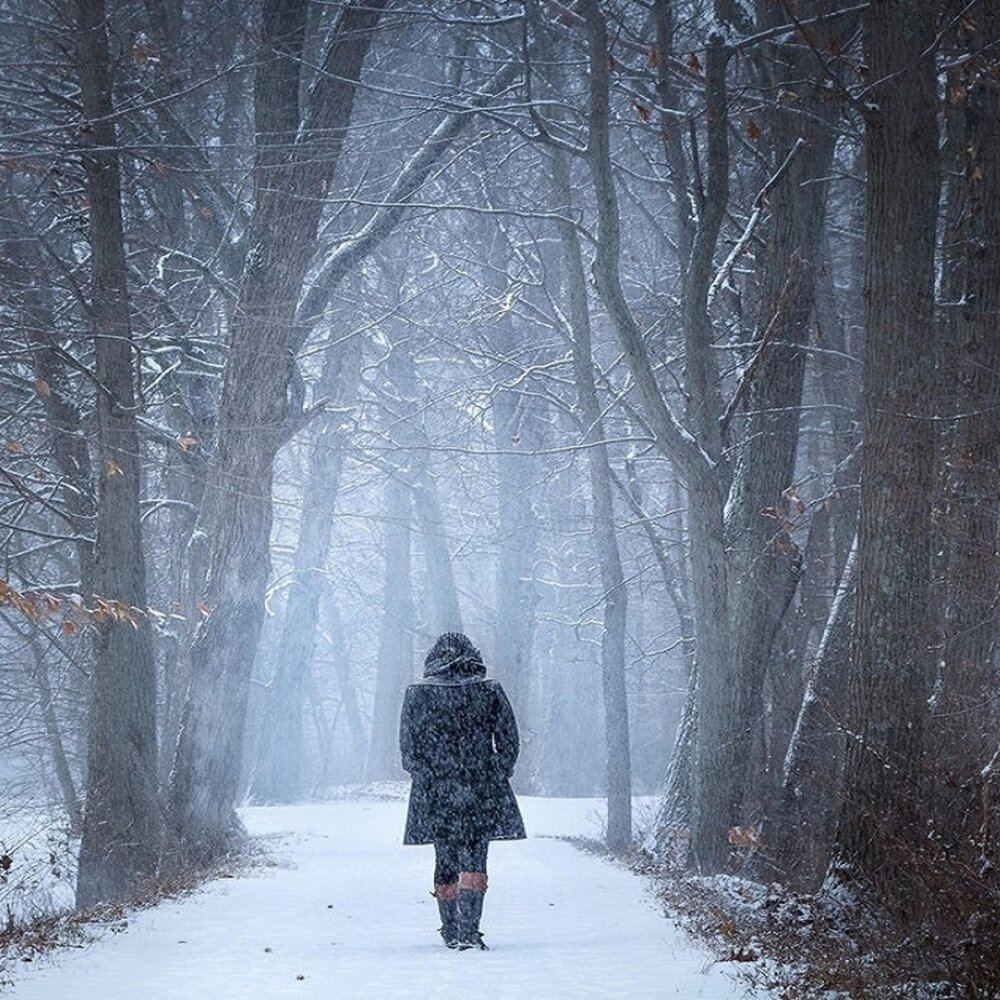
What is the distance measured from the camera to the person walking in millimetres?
9102

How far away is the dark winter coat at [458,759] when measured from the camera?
9.14 m

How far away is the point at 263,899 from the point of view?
472 inches

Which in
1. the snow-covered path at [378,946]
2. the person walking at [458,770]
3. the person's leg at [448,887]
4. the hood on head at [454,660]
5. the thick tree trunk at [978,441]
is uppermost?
the thick tree trunk at [978,441]

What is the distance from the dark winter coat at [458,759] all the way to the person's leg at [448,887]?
8cm

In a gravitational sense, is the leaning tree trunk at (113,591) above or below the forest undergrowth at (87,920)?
above

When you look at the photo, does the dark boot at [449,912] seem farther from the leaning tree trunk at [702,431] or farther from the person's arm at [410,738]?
the leaning tree trunk at [702,431]

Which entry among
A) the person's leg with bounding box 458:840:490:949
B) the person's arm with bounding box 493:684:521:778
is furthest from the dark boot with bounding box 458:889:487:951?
the person's arm with bounding box 493:684:521:778

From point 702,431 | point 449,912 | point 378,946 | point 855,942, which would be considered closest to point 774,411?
point 702,431

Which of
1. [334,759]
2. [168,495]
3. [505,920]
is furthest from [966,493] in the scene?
[334,759]

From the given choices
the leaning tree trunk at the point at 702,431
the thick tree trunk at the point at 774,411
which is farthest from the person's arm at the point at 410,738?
the thick tree trunk at the point at 774,411

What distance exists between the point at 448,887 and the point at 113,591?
17.9ft

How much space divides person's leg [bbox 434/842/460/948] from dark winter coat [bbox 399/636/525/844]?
0.08 m

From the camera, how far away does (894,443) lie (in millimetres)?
9297

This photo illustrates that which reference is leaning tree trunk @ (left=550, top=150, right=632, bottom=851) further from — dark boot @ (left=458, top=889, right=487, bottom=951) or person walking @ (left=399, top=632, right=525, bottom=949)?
dark boot @ (left=458, top=889, right=487, bottom=951)
